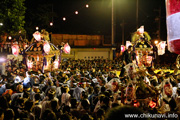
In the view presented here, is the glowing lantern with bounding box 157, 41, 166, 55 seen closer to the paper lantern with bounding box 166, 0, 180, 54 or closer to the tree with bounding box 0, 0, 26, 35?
the tree with bounding box 0, 0, 26, 35

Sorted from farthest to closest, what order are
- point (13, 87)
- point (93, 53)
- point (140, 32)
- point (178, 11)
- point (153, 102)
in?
1. point (93, 53)
2. point (140, 32)
3. point (13, 87)
4. point (153, 102)
5. point (178, 11)

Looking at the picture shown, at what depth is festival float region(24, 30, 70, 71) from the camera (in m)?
14.1

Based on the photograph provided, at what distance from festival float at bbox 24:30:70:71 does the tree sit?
23.1 feet

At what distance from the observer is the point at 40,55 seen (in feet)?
47.9

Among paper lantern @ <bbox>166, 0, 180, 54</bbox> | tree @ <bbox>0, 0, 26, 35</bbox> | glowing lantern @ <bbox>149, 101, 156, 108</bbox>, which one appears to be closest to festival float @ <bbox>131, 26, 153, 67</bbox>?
glowing lantern @ <bbox>149, 101, 156, 108</bbox>

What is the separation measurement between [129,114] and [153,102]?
3.78 m

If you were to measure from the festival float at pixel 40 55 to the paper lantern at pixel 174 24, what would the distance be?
11830 mm

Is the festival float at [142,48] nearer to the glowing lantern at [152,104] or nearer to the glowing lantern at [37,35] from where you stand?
the glowing lantern at [37,35]

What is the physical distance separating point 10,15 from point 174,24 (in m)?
19.8

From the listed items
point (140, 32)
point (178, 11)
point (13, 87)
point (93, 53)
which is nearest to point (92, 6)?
point (93, 53)

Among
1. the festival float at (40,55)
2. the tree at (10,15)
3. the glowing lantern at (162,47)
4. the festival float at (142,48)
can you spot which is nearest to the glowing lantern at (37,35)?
the festival float at (40,55)

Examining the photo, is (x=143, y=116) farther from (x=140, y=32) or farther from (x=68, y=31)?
(x=68, y=31)

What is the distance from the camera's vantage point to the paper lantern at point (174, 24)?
2.36 metres

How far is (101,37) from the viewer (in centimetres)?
3259
